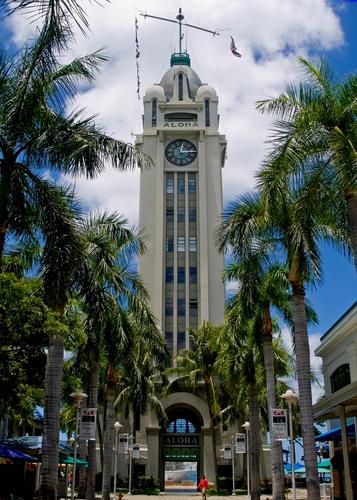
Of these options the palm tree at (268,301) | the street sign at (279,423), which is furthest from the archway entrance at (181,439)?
the street sign at (279,423)

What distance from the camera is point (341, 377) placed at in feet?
98.8

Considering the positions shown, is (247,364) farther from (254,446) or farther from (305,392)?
(305,392)

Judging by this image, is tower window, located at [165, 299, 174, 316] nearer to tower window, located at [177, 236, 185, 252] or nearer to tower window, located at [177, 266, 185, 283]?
tower window, located at [177, 266, 185, 283]

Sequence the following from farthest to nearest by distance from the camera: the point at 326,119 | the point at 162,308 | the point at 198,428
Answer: the point at 162,308 → the point at 198,428 → the point at 326,119

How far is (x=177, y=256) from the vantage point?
→ 67688 mm

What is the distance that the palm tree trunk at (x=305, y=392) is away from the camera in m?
17.5

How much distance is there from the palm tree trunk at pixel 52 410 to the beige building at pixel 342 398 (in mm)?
9271

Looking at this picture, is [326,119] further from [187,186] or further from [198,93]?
[198,93]

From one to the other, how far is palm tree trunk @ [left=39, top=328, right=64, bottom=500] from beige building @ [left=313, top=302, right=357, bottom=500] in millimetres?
9271

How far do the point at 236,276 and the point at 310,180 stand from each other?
9.85 m

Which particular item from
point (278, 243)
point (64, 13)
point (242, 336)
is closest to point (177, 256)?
point (242, 336)

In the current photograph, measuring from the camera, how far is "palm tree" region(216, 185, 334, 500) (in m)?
17.2

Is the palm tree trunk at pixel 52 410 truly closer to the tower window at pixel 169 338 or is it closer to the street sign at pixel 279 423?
the street sign at pixel 279 423

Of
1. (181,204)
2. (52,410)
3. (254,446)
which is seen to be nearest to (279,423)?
(52,410)
